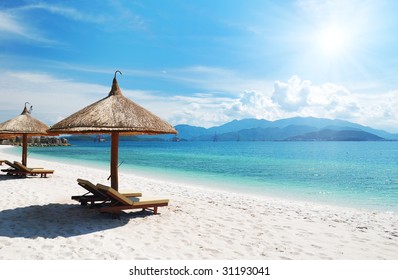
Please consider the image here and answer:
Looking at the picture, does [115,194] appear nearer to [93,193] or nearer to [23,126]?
Answer: [93,193]

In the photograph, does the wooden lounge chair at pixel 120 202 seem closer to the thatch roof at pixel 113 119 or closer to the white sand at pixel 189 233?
the white sand at pixel 189 233

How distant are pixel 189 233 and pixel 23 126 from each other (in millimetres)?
8913

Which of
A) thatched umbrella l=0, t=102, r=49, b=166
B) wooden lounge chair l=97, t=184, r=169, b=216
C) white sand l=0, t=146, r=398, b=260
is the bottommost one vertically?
white sand l=0, t=146, r=398, b=260

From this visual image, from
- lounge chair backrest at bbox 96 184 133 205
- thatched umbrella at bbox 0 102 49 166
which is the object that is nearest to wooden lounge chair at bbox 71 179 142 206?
lounge chair backrest at bbox 96 184 133 205

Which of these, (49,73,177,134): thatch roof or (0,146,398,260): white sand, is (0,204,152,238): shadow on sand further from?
(49,73,177,134): thatch roof

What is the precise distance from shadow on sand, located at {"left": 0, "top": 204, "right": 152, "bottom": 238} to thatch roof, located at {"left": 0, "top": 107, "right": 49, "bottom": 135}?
16.5 ft

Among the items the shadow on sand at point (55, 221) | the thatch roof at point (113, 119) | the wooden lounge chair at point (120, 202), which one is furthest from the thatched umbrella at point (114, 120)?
the shadow on sand at point (55, 221)

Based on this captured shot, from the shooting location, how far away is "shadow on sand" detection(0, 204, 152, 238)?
530cm

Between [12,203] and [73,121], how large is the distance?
2.88 m

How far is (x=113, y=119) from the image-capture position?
616 cm

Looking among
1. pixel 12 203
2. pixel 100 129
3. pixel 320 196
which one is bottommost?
pixel 320 196

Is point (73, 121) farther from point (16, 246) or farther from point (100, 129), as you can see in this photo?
point (16, 246)
